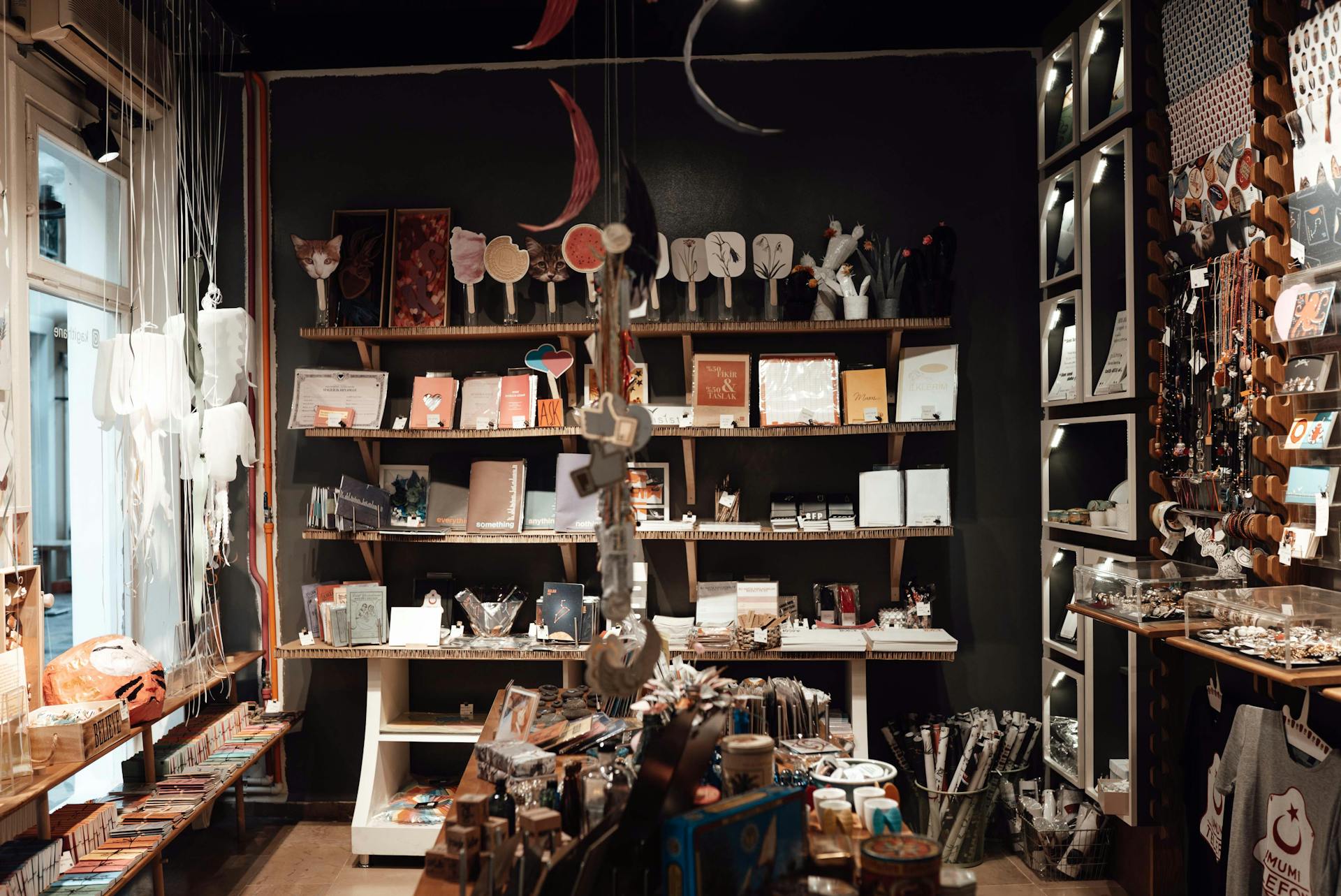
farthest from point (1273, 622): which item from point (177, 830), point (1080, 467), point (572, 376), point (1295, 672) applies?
point (177, 830)

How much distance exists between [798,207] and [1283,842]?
2931 millimetres

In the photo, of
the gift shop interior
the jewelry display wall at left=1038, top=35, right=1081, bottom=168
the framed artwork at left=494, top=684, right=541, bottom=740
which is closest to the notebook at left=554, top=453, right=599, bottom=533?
the gift shop interior

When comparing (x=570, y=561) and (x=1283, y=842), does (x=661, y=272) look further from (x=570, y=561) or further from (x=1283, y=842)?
(x=1283, y=842)

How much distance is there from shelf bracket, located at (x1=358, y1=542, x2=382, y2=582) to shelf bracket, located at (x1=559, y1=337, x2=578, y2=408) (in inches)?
42.0

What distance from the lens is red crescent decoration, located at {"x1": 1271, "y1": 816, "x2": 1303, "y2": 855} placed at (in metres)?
2.66

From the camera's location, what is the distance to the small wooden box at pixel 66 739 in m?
2.94

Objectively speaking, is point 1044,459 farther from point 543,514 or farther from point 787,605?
point 543,514

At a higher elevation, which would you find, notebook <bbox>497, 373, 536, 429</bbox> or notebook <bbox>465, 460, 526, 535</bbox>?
notebook <bbox>497, 373, 536, 429</bbox>

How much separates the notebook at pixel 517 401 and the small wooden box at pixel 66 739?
6.02 feet

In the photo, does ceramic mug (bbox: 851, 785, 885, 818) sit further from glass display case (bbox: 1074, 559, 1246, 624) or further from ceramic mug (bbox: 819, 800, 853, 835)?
glass display case (bbox: 1074, 559, 1246, 624)

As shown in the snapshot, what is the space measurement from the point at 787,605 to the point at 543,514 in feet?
3.71

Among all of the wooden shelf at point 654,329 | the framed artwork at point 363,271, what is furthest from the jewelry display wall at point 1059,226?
the framed artwork at point 363,271

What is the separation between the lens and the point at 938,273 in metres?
4.09

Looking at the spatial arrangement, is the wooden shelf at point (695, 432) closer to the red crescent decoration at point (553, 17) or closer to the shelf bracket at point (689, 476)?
the shelf bracket at point (689, 476)
